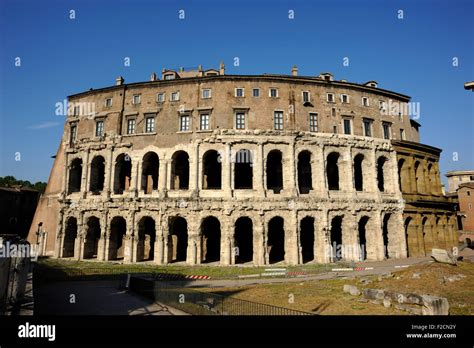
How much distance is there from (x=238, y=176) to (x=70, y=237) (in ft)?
58.9

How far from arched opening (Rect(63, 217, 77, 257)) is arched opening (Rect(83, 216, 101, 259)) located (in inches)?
86.5

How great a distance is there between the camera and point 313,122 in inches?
1085

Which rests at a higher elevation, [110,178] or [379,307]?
[110,178]

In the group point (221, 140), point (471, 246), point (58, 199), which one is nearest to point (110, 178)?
point (58, 199)

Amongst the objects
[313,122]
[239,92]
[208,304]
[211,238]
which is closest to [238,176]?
[211,238]

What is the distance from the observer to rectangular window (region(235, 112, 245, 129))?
26625 millimetres

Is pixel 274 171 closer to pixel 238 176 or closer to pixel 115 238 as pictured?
pixel 238 176

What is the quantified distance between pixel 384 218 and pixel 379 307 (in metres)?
19.2

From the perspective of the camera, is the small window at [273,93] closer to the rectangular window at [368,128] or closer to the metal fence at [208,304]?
the rectangular window at [368,128]

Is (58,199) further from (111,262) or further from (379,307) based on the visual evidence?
(379,307)

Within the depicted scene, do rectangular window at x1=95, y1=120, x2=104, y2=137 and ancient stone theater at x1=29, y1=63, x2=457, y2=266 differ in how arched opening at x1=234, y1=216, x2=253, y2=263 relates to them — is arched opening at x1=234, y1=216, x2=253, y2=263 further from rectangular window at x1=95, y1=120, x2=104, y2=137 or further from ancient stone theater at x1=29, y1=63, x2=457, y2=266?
rectangular window at x1=95, y1=120, x2=104, y2=137

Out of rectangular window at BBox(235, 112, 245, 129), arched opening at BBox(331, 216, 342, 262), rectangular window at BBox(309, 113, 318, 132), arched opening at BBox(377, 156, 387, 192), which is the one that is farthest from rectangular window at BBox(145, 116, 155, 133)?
arched opening at BBox(377, 156, 387, 192)

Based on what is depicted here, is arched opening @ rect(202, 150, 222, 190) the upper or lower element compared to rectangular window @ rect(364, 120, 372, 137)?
lower

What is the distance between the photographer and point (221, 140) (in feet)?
85.4
